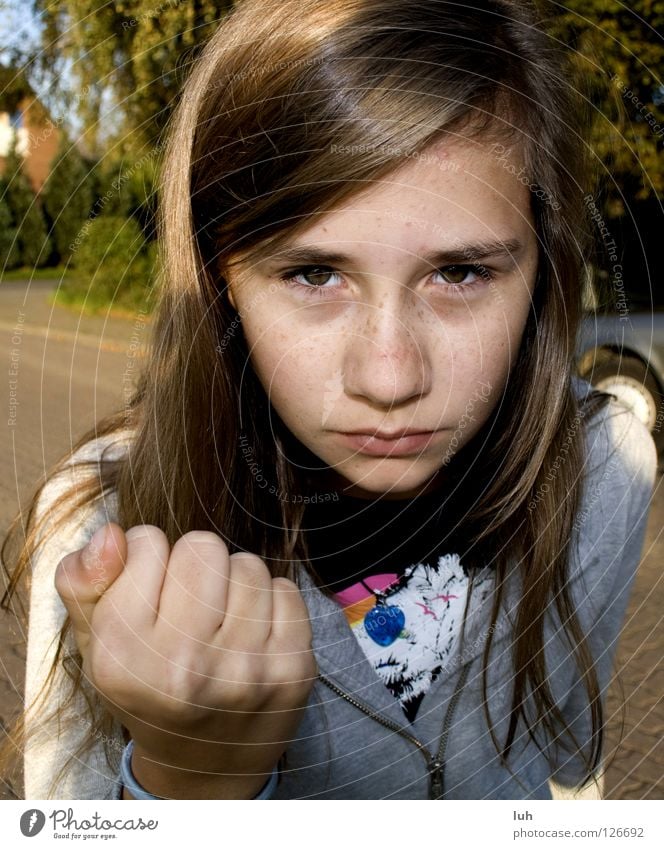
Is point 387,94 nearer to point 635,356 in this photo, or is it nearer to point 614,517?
point 614,517

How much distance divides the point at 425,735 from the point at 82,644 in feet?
1.45

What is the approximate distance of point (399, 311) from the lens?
2.22 ft

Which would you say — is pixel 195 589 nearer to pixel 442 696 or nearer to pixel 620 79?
pixel 442 696

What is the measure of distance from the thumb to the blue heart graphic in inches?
15.0

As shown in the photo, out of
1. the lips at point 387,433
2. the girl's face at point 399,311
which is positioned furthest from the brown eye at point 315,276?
the lips at point 387,433

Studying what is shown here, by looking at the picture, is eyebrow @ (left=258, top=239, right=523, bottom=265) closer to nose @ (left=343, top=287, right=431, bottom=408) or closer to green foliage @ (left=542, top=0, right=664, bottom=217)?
nose @ (left=343, top=287, right=431, bottom=408)

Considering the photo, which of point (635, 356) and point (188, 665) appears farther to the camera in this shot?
point (635, 356)

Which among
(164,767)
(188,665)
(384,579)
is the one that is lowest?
(384,579)

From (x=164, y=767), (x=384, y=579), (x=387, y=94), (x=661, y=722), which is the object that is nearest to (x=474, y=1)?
(x=387, y=94)

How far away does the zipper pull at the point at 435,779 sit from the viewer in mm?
872

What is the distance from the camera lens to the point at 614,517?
95 cm

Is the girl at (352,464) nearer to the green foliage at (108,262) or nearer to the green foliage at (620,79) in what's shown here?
the green foliage at (620,79)

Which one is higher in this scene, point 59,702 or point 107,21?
point 107,21
